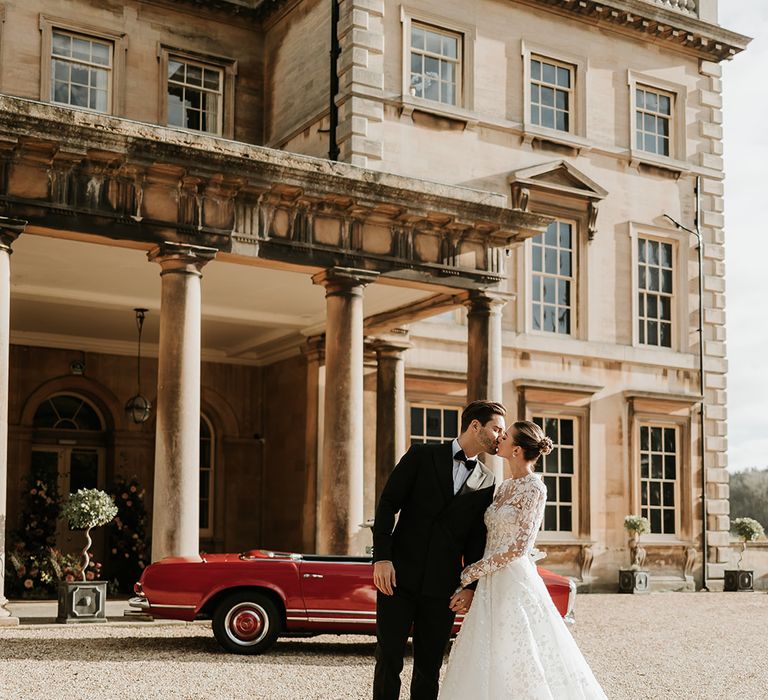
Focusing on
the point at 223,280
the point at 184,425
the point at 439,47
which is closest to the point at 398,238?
the point at 223,280

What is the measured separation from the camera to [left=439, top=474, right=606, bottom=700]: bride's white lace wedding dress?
21.2ft

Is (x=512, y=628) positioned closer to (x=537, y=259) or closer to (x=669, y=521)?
(x=537, y=259)

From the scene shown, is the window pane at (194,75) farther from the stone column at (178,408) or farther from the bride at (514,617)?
the bride at (514,617)

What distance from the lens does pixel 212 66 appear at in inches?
898

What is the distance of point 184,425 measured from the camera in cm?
1367

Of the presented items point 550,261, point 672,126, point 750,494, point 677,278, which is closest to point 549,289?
point 550,261

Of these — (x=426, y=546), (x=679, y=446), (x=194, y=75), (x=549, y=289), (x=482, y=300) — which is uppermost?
(x=194, y=75)

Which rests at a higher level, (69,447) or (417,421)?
(417,421)

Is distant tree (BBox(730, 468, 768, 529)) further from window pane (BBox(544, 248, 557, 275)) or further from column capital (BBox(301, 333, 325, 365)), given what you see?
column capital (BBox(301, 333, 325, 365))

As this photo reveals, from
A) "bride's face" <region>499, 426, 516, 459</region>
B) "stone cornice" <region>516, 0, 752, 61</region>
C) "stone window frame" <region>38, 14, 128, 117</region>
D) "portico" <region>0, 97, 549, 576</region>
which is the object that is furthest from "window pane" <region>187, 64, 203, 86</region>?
"bride's face" <region>499, 426, 516, 459</region>

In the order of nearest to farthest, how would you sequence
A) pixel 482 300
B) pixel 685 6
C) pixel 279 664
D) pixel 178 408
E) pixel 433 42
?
1. pixel 279 664
2. pixel 178 408
3. pixel 482 300
4. pixel 433 42
5. pixel 685 6

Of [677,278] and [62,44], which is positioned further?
[677,278]

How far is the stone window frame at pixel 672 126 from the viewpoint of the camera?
77.8 feet

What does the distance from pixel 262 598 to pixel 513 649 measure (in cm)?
482
